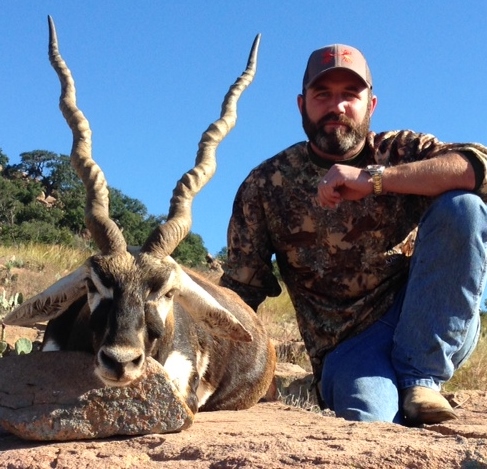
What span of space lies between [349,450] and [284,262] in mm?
3012

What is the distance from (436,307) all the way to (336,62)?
1845mm

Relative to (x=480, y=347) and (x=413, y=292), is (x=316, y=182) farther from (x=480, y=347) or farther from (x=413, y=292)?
(x=480, y=347)

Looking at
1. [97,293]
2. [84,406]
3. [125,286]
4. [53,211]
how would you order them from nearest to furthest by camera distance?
1. [84,406]
2. [125,286]
3. [97,293]
4. [53,211]

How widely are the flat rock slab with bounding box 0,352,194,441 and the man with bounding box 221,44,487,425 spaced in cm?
148

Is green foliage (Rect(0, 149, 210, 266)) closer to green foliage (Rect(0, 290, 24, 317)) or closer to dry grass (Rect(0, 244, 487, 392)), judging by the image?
dry grass (Rect(0, 244, 487, 392))

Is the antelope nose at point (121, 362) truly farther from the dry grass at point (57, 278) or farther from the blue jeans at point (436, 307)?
the dry grass at point (57, 278)

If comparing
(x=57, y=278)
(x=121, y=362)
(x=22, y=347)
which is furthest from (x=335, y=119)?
(x=57, y=278)

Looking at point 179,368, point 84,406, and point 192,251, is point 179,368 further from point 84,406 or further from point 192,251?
point 192,251

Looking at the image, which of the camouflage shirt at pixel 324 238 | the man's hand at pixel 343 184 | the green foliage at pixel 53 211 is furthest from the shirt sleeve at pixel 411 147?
the green foliage at pixel 53 211

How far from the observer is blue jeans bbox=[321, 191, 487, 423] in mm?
4867

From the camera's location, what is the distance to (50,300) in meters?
4.54

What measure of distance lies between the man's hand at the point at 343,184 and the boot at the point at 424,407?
1.17 metres

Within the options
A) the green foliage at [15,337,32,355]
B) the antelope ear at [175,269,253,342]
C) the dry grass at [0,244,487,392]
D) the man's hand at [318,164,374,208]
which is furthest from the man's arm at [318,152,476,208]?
the dry grass at [0,244,487,392]

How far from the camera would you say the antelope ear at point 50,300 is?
14.8 ft
